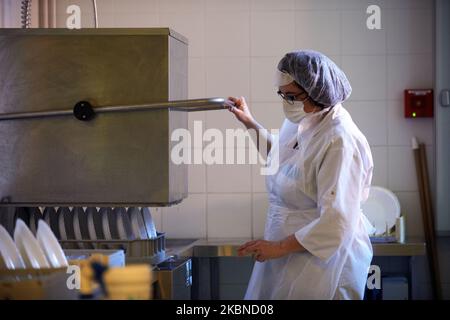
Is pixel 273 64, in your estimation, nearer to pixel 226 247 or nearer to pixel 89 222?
pixel 226 247

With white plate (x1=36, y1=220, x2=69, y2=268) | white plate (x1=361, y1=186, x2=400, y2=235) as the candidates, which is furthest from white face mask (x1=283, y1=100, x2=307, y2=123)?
white plate (x1=361, y1=186, x2=400, y2=235)

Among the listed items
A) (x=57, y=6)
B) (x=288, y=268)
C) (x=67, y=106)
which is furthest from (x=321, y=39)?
(x=67, y=106)

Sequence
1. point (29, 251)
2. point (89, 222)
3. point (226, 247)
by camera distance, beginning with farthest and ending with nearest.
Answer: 1. point (226, 247)
2. point (89, 222)
3. point (29, 251)

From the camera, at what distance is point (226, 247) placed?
200 cm

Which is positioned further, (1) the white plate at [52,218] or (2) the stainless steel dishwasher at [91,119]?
(1) the white plate at [52,218]

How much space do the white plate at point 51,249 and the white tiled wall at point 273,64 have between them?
1.24 m

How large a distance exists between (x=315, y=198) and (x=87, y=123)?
462 mm

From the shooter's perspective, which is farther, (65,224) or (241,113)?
(241,113)

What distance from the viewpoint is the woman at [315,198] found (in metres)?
1.25

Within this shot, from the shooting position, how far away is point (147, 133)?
1191mm

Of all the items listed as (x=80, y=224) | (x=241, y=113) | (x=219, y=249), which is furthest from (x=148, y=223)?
(x=219, y=249)

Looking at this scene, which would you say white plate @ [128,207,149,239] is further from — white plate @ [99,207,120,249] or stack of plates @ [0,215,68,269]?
stack of plates @ [0,215,68,269]

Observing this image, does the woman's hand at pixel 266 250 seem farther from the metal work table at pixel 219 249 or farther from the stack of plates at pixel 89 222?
the metal work table at pixel 219 249

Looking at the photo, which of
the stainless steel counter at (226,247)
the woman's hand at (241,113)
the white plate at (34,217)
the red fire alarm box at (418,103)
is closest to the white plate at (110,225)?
the white plate at (34,217)
